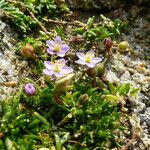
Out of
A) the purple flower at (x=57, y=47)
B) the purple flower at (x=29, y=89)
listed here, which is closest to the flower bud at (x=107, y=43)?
the purple flower at (x=57, y=47)

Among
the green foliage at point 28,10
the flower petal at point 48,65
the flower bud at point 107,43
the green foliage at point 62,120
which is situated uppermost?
the green foliage at point 28,10

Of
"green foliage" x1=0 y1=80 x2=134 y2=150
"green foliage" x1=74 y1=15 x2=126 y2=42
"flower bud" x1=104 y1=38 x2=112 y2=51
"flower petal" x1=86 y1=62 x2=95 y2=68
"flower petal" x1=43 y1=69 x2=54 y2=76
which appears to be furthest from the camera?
"green foliage" x1=74 y1=15 x2=126 y2=42

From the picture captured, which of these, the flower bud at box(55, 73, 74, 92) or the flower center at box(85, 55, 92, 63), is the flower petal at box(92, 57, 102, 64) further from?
the flower bud at box(55, 73, 74, 92)

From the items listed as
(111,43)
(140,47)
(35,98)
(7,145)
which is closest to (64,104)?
(35,98)

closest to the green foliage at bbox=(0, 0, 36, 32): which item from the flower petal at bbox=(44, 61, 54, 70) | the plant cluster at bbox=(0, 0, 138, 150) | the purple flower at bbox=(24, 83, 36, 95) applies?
the plant cluster at bbox=(0, 0, 138, 150)

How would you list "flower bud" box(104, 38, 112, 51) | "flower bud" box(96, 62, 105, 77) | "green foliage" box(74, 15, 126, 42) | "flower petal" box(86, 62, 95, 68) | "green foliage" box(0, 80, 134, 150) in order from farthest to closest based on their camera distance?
"green foliage" box(74, 15, 126, 42) → "flower bud" box(104, 38, 112, 51) → "flower bud" box(96, 62, 105, 77) → "flower petal" box(86, 62, 95, 68) → "green foliage" box(0, 80, 134, 150)

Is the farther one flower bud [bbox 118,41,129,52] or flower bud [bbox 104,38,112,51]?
flower bud [bbox 118,41,129,52]

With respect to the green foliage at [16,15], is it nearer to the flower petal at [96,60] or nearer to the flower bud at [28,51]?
the flower bud at [28,51]

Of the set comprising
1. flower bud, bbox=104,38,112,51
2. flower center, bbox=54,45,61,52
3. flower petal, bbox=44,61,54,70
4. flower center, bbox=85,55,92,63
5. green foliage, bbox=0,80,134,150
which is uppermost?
flower center, bbox=54,45,61,52
